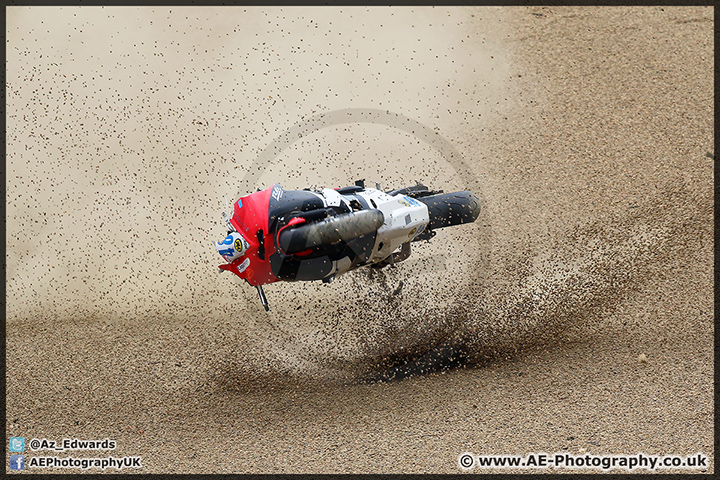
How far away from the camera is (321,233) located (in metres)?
10.4

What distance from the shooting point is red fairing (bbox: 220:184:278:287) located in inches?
440

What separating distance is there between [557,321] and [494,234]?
2.83 m

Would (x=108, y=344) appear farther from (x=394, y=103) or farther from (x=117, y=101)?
(x=394, y=103)

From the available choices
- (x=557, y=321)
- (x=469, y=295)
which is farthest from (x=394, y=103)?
(x=557, y=321)

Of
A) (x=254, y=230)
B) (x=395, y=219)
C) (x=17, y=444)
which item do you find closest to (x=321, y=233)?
(x=254, y=230)

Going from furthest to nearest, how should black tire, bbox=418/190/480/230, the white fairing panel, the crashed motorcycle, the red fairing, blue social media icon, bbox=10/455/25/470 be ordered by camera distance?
blue social media icon, bbox=10/455/25/470
black tire, bbox=418/190/480/230
the white fairing panel
the red fairing
the crashed motorcycle

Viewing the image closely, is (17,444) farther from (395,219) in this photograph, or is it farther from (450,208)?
(450,208)

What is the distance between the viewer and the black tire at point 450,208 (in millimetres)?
13102

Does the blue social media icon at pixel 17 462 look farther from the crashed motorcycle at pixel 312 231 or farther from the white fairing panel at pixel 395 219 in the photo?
the white fairing panel at pixel 395 219

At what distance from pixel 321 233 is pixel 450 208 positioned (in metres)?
3.79

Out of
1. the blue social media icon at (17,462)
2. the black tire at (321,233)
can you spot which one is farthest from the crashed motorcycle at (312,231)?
the blue social media icon at (17,462)

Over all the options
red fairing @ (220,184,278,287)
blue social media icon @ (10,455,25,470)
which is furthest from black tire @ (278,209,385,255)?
blue social media icon @ (10,455,25,470)

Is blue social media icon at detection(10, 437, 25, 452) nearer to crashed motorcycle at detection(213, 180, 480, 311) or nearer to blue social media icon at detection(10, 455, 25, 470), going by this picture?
blue social media icon at detection(10, 455, 25, 470)

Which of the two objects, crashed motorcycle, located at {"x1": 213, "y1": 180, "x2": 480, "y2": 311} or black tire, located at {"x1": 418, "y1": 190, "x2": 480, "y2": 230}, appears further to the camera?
black tire, located at {"x1": 418, "y1": 190, "x2": 480, "y2": 230}
